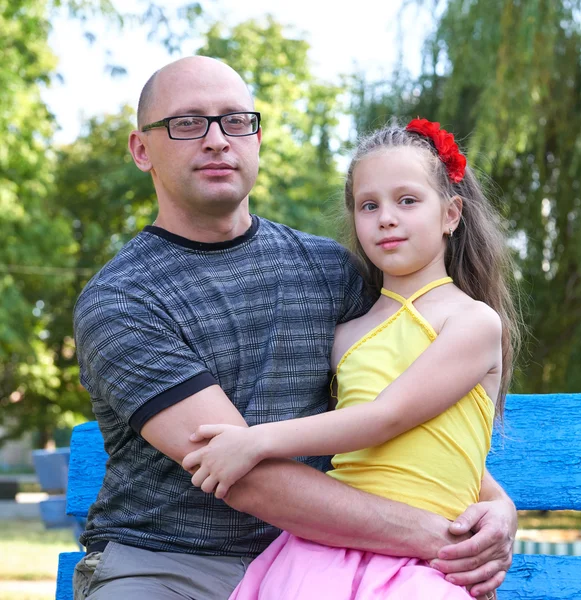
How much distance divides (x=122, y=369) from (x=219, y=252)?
484 mm

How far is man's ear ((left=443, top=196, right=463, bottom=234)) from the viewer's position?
238cm

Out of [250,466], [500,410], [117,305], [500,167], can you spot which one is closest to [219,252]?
[117,305]

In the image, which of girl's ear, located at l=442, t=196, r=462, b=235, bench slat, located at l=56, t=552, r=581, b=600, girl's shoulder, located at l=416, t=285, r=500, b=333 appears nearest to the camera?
girl's shoulder, located at l=416, t=285, r=500, b=333

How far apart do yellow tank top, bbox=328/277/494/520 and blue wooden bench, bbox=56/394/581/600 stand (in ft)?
1.66

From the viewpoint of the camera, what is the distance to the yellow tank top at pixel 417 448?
2123mm

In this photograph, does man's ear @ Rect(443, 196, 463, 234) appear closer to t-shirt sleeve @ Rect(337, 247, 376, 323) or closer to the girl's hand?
t-shirt sleeve @ Rect(337, 247, 376, 323)

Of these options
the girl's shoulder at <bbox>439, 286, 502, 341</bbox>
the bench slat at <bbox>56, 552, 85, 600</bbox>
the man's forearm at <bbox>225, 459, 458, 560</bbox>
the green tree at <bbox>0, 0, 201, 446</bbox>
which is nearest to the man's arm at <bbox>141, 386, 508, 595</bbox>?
the man's forearm at <bbox>225, 459, 458, 560</bbox>

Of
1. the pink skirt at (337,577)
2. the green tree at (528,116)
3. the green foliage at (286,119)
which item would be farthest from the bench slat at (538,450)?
the green foliage at (286,119)

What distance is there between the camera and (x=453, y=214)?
241 centimetres

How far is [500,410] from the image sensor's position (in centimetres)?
252

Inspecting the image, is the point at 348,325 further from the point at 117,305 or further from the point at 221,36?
the point at 221,36

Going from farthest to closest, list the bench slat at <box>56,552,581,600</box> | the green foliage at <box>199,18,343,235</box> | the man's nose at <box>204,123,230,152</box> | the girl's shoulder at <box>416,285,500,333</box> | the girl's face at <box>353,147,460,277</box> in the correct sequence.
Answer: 1. the green foliage at <box>199,18,343,235</box>
2. the bench slat at <box>56,552,581,600</box>
3. the man's nose at <box>204,123,230,152</box>
4. the girl's face at <box>353,147,460,277</box>
5. the girl's shoulder at <box>416,285,500,333</box>

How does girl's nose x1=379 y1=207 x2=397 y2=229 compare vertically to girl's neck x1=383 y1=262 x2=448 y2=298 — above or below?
above

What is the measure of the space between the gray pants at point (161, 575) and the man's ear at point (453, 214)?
1.01 metres
